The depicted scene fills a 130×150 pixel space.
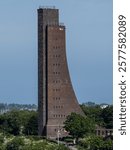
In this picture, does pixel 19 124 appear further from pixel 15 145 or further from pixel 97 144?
pixel 97 144

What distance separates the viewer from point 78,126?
3285 inches

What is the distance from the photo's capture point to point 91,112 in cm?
10838

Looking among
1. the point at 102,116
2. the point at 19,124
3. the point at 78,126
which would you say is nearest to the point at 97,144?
the point at 78,126

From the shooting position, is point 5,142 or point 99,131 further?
point 99,131

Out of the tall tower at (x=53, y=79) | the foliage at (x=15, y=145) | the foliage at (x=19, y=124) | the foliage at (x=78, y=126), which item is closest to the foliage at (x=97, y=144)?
the foliage at (x=15, y=145)

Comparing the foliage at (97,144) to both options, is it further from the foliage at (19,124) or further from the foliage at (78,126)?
the foliage at (19,124)

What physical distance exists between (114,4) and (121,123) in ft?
4.65

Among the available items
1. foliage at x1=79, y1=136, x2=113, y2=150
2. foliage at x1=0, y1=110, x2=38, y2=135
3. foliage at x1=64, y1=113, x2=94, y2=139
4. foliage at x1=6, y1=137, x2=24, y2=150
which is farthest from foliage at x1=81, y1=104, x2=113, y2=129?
foliage at x1=6, y1=137, x2=24, y2=150

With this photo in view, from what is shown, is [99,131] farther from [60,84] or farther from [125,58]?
[125,58]

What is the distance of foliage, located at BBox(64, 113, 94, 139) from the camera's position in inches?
3273

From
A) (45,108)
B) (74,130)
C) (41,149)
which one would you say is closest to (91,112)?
(45,108)

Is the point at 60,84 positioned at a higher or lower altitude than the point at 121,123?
higher

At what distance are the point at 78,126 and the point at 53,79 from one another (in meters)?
14.7

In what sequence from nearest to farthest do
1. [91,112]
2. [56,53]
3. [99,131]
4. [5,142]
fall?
[5,142]
[99,131]
[56,53]
[91,112]
